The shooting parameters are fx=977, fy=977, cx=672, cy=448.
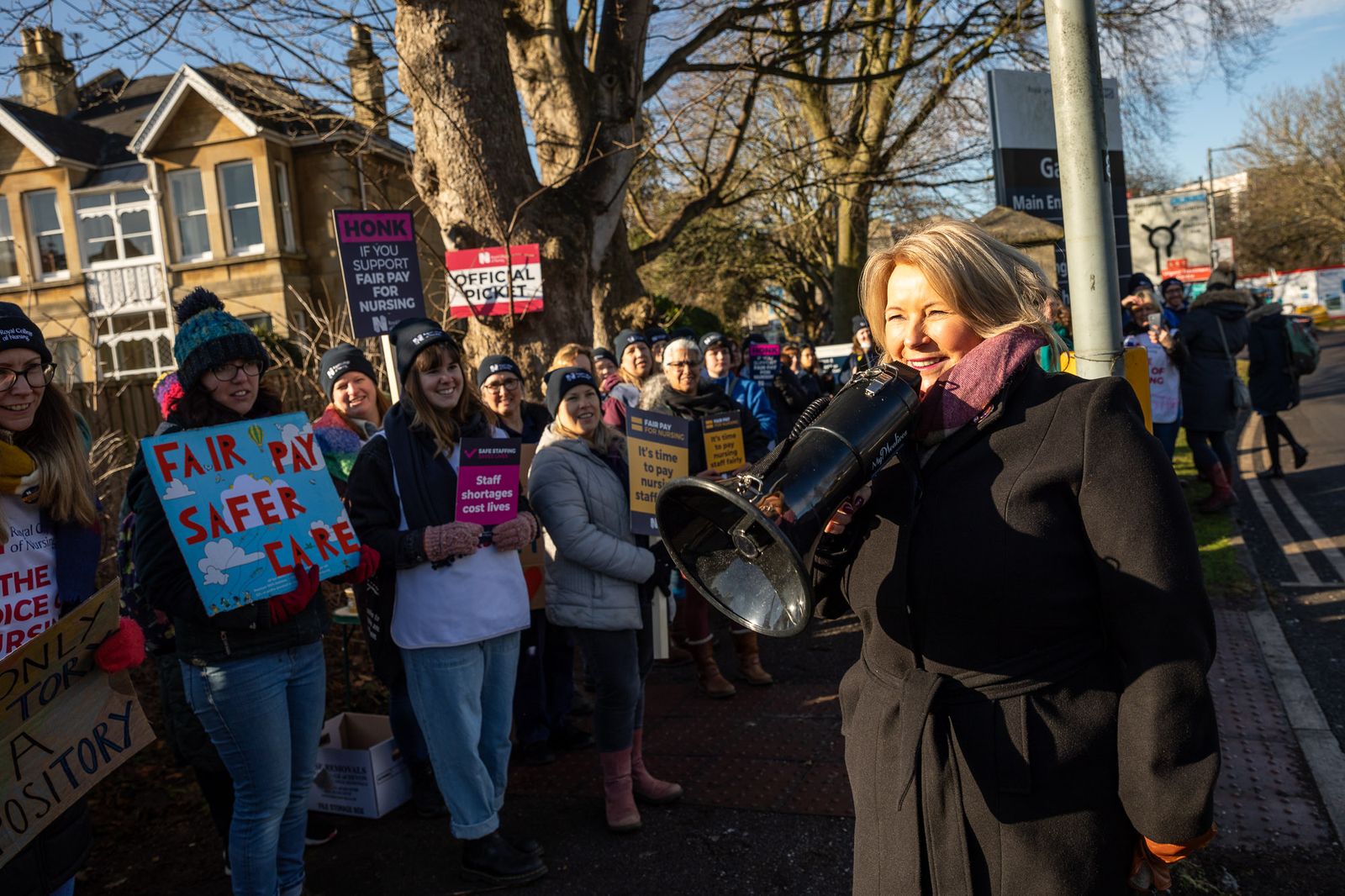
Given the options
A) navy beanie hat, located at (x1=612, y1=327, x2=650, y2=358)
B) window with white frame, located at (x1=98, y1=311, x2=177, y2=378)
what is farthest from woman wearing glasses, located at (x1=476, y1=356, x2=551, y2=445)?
window with white frame, located at (x1=98, y1=311, x2=177, y2=378)

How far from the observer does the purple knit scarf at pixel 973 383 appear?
186cm

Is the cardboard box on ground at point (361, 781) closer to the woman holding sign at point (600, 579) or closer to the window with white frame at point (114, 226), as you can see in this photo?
the woman holding sign at point (600, 579)

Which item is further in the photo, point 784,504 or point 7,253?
point 7,253

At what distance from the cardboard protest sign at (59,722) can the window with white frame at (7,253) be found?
31.8 metres

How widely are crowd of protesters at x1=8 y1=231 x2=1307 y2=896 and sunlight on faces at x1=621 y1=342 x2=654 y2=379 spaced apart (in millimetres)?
1512

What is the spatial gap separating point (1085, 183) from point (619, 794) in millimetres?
3033

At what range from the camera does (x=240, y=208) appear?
27.0m

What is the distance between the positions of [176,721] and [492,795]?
46.9 inches

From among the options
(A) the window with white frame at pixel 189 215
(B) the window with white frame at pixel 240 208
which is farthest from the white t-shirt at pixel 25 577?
(A) the window with white frame at pixel 189 215

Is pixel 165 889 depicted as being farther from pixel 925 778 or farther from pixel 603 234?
pixel 603 234

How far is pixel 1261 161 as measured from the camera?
50500 millimetres

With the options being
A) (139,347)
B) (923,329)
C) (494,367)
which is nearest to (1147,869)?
(923,329)

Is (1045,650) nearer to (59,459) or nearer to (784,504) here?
(784,504)

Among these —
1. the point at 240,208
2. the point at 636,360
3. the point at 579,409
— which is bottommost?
the point at 579,409
